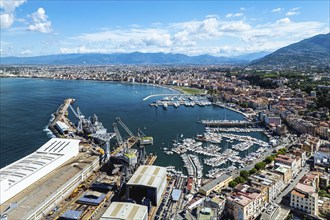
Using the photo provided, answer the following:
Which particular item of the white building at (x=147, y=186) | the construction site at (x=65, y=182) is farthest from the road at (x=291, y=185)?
the construction site at (x=65, y=182)

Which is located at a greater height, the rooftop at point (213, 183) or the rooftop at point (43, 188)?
the rooftop at point (43, 188)

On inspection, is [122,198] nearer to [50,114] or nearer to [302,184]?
[302,184]

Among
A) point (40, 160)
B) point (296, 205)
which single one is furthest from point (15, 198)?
point (296, 205)

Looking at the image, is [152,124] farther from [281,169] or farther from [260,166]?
[281,169]

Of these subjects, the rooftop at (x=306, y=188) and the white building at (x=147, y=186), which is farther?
the white building at (x=147, y=186)

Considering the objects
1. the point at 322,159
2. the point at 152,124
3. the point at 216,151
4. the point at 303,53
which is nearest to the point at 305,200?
the point at 322,159

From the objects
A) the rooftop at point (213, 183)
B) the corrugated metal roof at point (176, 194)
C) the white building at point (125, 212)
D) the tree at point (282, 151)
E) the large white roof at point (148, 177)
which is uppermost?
the large white roof at point (148, 177)

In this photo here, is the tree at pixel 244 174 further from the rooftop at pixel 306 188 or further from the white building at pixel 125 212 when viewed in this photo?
the white building at pixel 125 212
